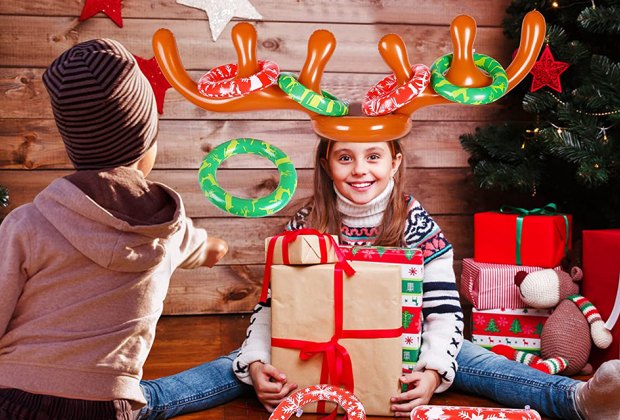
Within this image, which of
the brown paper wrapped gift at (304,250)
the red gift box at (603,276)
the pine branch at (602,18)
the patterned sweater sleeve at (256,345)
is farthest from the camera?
the pine branch at (602,18)

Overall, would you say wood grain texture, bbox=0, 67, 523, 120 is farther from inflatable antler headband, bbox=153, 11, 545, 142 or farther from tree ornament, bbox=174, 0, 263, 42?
inflatable antler headband, bbox=153, 11, 545, 142

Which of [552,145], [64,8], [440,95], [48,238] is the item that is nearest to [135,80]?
[48,238]

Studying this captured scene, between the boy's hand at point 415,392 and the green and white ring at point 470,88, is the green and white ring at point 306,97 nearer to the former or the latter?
the green and white ring at point 470,88

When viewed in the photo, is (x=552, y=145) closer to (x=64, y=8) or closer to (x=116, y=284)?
(x=116, y=284)

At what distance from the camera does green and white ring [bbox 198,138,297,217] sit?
150 cm

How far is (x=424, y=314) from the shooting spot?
163 cm

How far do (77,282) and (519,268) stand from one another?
133cm

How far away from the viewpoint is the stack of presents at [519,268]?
6.19ft

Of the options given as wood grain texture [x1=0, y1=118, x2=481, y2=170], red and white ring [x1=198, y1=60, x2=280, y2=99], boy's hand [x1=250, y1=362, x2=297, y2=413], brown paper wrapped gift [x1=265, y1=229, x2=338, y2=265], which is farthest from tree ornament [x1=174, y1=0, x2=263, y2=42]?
boy's hand [x1=250, y1=362, x2=297, y2=413]

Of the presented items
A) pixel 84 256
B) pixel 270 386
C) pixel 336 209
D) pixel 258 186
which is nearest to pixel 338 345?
pixel 270 386

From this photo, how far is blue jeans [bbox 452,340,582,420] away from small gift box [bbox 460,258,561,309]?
0.27m

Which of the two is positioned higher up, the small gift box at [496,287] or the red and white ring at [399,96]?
the red and white ring at [399,96]

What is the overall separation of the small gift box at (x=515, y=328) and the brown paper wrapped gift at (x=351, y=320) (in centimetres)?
59

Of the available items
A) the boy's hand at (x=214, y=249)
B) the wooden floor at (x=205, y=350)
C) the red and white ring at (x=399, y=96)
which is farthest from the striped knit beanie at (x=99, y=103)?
the wooden floor at (x=205, y=350)
